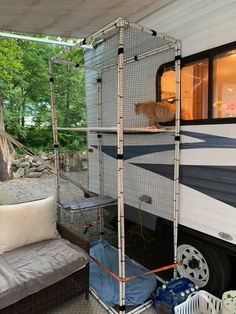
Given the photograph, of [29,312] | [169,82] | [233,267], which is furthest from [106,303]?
[169,82]

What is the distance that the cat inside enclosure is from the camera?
101 inches

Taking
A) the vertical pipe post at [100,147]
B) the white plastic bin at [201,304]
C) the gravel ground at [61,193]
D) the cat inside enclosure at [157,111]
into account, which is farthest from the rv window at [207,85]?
the gravel ground at [61,193]

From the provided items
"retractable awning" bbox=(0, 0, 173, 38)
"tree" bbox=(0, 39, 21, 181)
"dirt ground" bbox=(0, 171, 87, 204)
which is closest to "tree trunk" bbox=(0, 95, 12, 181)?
"tree" bbox=(0, 39, 21, 181)

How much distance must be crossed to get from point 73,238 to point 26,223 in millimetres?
483

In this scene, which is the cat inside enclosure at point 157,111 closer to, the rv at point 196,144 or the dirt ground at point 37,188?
the rv at point 196,144

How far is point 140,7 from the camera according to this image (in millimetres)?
2662

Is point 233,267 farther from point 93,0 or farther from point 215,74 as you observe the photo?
point 93,0

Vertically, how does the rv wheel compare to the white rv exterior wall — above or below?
below

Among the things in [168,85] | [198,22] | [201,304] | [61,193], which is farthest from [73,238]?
[61,193]

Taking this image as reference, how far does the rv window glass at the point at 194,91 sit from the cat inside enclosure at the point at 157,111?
127 mm

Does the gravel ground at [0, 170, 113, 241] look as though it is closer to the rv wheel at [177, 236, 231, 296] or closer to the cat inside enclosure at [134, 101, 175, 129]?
the rv wheel at [177, 236, 231, 296]

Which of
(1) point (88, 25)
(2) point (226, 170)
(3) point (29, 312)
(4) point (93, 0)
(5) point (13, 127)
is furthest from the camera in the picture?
(5) point (13, 127)

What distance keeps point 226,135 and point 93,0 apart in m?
1.85

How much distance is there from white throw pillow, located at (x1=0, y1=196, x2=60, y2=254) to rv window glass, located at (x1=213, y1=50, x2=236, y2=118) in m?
1.88
